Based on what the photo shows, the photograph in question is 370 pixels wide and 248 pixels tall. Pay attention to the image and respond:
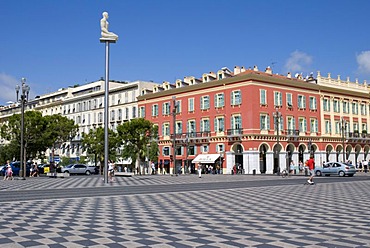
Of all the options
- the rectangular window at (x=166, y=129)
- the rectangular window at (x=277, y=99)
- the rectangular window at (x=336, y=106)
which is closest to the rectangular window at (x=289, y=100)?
the rectangular window at (x=277, y=99)

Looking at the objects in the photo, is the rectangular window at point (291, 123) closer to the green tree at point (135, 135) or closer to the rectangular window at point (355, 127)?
the rectangular window at point (355, 127)

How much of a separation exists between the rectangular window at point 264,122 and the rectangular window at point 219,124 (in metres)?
5.34

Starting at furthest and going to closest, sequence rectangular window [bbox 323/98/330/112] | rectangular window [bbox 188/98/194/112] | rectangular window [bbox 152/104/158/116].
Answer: rectangular window [bbox 152/104/158/116] < rectangular window [bbox 323/98/330/112] < rectangular window [bbox 188/98/194/112]

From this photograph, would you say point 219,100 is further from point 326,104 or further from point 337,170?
point 337,170

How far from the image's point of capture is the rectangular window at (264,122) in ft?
194

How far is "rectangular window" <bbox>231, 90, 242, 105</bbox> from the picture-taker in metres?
59.7

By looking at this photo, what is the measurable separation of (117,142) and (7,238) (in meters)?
55.0

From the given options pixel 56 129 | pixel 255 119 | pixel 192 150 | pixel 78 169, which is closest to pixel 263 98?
pixel 255 119

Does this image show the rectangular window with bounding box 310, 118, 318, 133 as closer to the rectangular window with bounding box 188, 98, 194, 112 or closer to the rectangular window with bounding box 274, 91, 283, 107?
the rectangular window with bounding box 274, 91, 283, 107

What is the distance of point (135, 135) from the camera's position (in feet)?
201

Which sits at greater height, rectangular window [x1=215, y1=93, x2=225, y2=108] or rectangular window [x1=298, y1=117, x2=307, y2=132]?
rectangular window [x1=215, y1=93, x2=225, y2=108]

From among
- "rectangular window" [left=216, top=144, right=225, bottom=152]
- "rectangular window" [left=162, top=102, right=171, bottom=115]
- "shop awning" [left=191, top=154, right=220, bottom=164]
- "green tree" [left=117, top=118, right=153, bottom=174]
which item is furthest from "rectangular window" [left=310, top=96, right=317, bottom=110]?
"green tree" [left=117, top=118, right=153, bottom=174]

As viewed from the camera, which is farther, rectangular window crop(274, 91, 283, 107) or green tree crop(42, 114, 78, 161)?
green tree crop(42, 114, 78, 161)

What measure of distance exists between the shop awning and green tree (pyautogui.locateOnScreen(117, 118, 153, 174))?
746 cm
